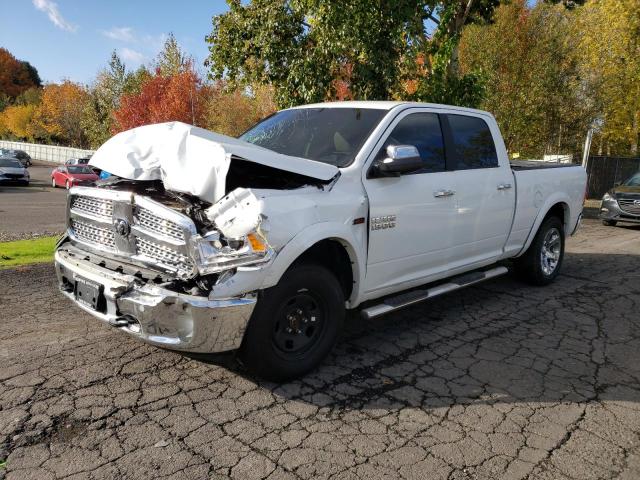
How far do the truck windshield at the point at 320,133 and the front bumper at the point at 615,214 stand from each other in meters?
11.4

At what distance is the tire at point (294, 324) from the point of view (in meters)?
3.43

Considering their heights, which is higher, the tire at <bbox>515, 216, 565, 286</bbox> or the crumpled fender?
the crumpled fender

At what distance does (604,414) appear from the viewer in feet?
11.4

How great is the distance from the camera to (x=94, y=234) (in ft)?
13.1

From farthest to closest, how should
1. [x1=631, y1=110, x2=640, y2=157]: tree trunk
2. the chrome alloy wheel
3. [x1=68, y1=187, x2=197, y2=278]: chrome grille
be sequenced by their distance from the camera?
[x1=631, y1=110, x2=640, y2=157]: tree trunk → the chrome alloy wheel → [x1=68, y1=187, x2=197, y2=278]: chrome grille

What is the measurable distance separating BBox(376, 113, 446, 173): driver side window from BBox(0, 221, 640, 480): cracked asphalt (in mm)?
1561

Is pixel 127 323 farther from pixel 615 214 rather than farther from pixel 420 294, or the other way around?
pixel 615 214

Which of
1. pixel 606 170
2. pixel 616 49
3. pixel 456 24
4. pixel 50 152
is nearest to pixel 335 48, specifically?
pixel 456 24

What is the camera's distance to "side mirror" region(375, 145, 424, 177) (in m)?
4.03

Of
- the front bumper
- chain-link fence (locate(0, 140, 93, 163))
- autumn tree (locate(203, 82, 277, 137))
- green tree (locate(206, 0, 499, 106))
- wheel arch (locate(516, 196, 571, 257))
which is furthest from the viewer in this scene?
chain-link fence (locate(0, 140, 93, 163))

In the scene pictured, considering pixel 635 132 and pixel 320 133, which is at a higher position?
pixel 635 132

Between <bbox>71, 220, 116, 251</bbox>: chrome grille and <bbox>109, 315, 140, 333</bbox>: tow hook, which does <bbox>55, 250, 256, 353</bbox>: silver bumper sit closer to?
<bbox>109, 315, 140, 333</bbox>: tow hook

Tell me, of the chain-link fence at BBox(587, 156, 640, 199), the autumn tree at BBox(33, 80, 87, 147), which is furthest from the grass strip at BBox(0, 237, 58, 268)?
the autumn tree at BBox(33, 80, 87, 147)

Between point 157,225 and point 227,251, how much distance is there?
0.56 metres
